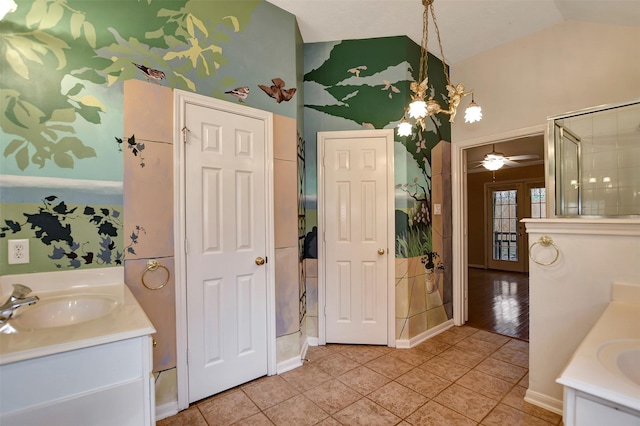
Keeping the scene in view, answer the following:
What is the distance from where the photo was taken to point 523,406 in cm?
192

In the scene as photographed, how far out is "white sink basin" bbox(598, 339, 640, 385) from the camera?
88cm

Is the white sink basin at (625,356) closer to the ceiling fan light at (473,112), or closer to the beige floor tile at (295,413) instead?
the ceiling fan light at (473,112)

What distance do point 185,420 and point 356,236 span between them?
1946 millimetres

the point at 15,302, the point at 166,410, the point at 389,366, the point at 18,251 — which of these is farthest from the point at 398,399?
the point at 18,251

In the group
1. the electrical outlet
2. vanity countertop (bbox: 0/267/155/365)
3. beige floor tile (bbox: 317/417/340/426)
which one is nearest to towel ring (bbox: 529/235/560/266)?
beige floor tile (bbox: 317/417/340/426)

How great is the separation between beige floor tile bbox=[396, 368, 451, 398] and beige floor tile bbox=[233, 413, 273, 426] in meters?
1.05

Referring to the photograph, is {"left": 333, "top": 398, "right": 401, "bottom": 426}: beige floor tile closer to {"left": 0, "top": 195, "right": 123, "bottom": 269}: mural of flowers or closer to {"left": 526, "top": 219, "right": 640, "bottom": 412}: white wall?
{"left": 526, "top": 219, "right": 640, "bottom": 412}: white wall

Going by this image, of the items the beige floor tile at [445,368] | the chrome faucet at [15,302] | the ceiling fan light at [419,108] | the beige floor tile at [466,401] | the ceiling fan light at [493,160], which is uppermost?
the ceiling fan light at [493,160]

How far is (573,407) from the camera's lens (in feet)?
2.42

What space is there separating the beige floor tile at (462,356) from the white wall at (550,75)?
224cm

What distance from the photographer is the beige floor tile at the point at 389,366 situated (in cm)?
234

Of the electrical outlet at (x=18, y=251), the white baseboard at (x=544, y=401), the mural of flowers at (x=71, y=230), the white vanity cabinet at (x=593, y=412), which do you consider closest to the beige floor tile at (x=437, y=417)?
the white baseboard at (x=544, y=401)

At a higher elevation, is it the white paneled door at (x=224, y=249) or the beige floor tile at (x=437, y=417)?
the white paneled door at (x=224, y=249)

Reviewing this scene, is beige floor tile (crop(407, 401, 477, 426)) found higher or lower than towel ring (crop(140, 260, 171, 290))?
lower
